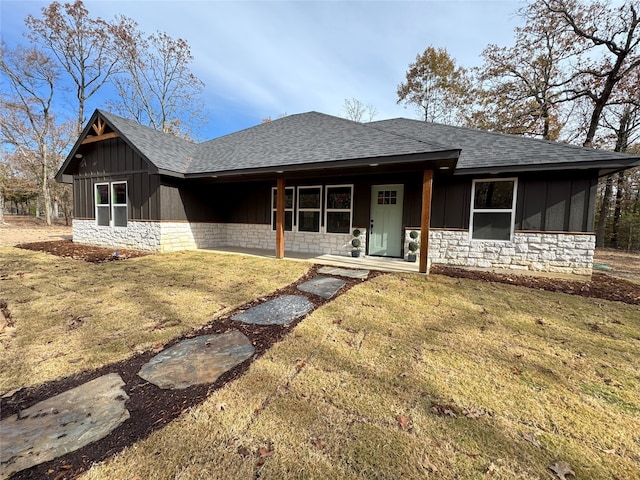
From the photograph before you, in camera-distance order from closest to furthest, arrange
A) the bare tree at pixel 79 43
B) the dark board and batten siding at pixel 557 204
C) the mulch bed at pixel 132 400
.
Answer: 1. the mulch bed at pixel 132 400
2. the dark board and batten siding at pixel 557 204
3. the bare tree at pixel 79 43

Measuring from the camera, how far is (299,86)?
14711 mm

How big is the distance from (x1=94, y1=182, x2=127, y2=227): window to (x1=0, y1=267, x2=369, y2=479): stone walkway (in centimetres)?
884

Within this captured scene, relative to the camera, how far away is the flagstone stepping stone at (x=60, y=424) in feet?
4.96

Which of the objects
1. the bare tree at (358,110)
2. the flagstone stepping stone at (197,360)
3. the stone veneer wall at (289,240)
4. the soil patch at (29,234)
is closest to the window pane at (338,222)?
the stone veneer wall at (289,240)

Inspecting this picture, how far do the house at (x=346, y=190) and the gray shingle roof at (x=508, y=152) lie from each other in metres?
0.03

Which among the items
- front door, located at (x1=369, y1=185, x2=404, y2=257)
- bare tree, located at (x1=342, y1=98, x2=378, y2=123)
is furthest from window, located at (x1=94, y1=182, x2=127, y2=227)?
bare tree, located at (x1=342, y1=98, x2=378, y2=123)

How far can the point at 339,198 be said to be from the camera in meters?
8.25

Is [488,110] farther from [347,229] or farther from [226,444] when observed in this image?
[226,444]

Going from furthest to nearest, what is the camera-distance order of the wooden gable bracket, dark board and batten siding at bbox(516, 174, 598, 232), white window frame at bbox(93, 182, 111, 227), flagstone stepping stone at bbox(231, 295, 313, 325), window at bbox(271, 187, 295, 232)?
white window frame at bbox(93, 182, 111, 227)
the wooden gable bracket
window at bbox(271, 187, 295, 232)
dark board and batten siding at bbox(516, 174, 598, 232)
flagstone stepping stone at bbox(231, 295, 313, 325)

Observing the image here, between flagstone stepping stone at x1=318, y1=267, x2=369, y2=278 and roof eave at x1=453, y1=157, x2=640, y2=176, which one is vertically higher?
roof eave at x1=453, y1=157, x2=640, y2=176

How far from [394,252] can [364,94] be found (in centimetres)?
1600

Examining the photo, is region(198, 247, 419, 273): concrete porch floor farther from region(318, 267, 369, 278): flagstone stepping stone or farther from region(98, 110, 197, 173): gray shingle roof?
region(98, 110, 197, 173): gray shingle roof

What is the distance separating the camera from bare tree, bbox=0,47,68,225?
56.6 feet

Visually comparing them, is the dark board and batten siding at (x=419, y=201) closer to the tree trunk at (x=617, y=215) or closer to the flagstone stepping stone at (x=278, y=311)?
the flagstone stepping stone at (x=278, y=311)
